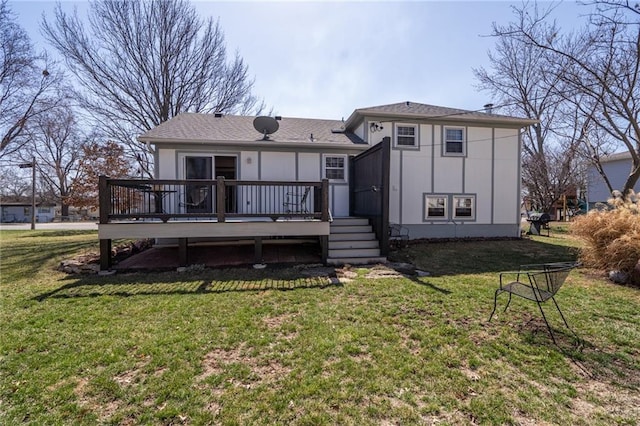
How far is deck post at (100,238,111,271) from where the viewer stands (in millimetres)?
6777

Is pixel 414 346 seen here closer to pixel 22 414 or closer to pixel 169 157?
pixel 22 414

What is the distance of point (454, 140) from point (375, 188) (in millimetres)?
5031

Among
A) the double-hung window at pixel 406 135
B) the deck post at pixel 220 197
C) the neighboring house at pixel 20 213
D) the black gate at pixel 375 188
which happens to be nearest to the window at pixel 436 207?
the double-hung window at pixel 406 135

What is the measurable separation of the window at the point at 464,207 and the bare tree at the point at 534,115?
929cm

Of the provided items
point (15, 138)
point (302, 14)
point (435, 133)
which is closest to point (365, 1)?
point (302, 14)

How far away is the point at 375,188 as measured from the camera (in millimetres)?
7910

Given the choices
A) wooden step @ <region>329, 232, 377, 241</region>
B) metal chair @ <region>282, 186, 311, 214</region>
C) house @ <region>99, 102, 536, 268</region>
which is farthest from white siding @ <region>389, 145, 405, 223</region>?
metal chair @ <region>282, 186, 311, 214</region>

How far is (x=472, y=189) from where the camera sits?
11.1 metres

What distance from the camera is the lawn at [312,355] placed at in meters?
2.31

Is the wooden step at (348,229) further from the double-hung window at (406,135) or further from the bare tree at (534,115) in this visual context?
the bare tree at (534,115)

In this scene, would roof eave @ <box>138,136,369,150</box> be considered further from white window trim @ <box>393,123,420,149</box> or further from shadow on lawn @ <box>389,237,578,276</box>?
shadow on lawn @ <box>389,237,578,276</box>

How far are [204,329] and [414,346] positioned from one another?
2.54m

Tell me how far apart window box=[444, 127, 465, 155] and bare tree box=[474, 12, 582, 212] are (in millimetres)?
8652

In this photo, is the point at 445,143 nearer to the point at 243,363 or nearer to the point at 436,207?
the point at 436,207
